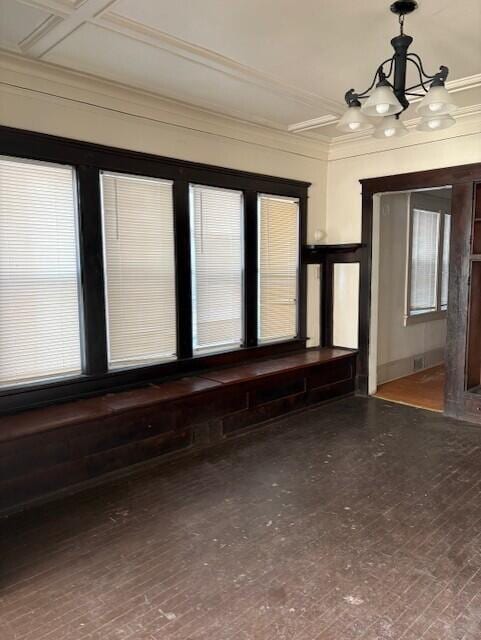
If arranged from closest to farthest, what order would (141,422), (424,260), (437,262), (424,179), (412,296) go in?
(141,422), (424,179), (412,296), (424,260), (437,262)

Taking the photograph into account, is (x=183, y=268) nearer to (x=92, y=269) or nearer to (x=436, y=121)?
(x=92, y=269)

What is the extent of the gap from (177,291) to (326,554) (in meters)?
2.50

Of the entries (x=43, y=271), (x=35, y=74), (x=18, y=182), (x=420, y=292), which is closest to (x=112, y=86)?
(x=35, y=74)

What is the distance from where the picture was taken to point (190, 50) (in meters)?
3.07

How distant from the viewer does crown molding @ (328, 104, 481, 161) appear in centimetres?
434

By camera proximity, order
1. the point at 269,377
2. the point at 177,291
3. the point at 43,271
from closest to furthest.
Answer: the point at 43,271 → the point at 177,291 → the point at 269,377

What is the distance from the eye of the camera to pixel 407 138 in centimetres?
484

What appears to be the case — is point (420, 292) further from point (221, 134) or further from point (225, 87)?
point (225, 87)

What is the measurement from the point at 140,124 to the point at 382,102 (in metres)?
2.15

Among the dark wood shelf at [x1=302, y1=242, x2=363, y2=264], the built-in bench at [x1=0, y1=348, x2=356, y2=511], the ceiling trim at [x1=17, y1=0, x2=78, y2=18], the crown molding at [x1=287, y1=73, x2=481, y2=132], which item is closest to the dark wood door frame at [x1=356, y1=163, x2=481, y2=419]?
the dark wood shelf at [x1=302, y1=242, x2=363, y2=264]

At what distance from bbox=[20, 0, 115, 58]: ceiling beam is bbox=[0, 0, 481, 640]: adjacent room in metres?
0.01

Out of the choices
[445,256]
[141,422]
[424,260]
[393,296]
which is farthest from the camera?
[445,256]

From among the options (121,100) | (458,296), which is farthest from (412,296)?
(121,100)

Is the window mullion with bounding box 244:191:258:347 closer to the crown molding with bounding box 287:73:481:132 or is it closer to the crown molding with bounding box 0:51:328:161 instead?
the crown molding with bounding box 0:51:328:161
